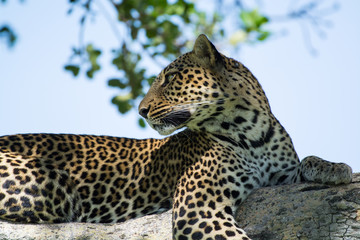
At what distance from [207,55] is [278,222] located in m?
2.51

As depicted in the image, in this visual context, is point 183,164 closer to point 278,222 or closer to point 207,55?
point 207,55

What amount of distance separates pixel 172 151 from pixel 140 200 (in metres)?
0.84

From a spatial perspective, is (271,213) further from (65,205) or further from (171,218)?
(65,205)

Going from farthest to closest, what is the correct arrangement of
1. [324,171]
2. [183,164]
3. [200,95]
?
[183,164]
[200,95]
[324,171]

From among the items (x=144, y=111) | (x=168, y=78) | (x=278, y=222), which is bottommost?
(x=278, y=222)

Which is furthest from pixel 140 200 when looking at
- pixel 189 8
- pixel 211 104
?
pixel 189 8

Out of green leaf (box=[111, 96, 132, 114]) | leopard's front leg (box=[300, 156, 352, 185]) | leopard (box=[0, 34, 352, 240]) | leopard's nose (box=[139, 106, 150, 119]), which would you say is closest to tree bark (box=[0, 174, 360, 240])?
leopard's front leg (box=[300, 156, 352, 185])

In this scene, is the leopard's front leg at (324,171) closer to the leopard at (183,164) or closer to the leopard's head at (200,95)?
the leopard at (183,164)

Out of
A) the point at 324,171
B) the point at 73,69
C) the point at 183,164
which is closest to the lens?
the point at 324,171

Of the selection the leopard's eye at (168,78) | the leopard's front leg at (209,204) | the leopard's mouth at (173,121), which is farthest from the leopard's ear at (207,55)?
the leopard's front leg at (209,204)

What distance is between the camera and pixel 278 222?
688 centimetres

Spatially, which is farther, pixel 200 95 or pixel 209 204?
pixel 200 95

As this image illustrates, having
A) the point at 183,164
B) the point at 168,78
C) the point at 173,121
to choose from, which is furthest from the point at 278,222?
the point at 168,78

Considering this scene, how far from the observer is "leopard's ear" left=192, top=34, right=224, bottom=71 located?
7934 millimetres
